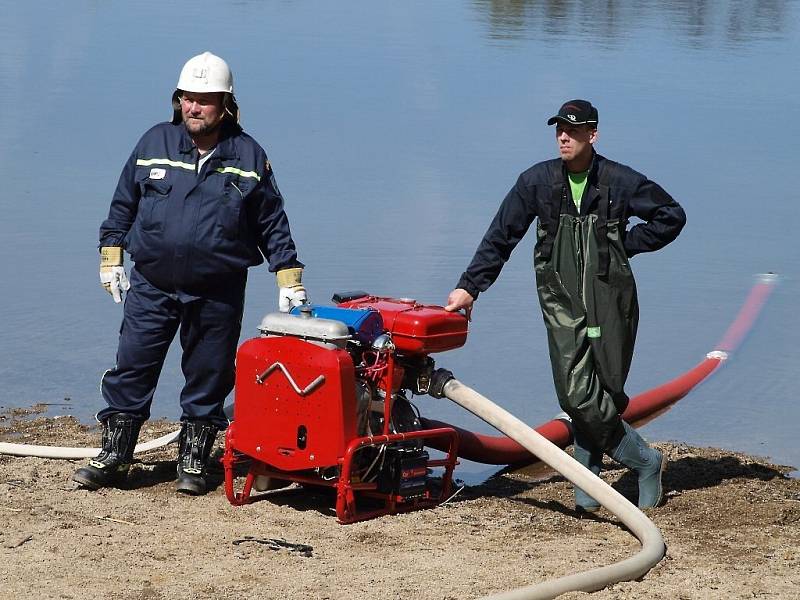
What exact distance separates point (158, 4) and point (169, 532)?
17.4m

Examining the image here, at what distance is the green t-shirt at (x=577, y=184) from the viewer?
232 inches

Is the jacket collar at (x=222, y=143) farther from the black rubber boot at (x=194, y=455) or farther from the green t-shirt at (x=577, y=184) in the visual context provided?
the green t-shirt at (x=577, y=184)

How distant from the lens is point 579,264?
5855mm

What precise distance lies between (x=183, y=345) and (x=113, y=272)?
0.41 meters

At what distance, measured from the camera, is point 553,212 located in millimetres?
5898

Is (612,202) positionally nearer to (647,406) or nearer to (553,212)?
(553,212)

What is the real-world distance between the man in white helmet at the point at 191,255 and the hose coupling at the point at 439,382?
620 mm

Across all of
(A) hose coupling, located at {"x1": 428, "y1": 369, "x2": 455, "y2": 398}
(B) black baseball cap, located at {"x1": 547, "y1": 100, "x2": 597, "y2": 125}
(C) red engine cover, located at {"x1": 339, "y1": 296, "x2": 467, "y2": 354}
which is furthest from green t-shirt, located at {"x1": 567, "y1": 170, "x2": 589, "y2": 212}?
(A) hose coupling, located at {"x1": 428, "y1": 369, "x2": 455, "y2": 398}

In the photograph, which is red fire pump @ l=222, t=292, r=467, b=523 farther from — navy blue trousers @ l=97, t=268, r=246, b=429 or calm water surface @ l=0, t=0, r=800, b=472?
calm water surface @ l=0, t=0, r=800, b=472

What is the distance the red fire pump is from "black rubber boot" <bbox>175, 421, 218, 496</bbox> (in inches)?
8.2

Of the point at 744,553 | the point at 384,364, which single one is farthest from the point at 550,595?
the point at 384,364

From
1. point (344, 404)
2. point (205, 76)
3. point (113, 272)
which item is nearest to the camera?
point (344, 404)

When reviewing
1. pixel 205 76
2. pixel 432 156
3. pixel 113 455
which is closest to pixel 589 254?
pixel 205 76

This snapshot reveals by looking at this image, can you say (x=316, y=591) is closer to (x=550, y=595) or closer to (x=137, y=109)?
(x=550, y=595)
